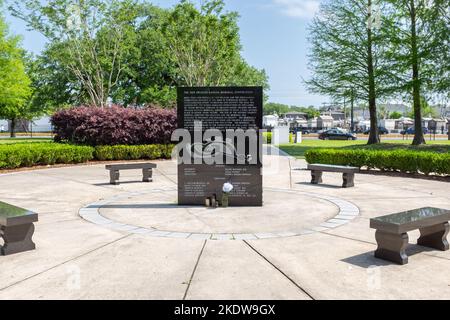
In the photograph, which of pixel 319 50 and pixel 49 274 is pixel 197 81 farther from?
pixel 49 274

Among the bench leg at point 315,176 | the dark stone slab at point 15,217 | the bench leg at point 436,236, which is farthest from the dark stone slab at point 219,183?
the bench leg at point 315,176

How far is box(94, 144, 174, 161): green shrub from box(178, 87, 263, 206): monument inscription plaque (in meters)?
11.6

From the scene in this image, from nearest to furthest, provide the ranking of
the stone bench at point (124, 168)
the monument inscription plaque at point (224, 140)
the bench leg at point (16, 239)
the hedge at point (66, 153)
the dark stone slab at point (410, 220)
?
1. the dark stone slab at point (410, 220)
2. the bench leg at point (16, 239)
3. the monument inscription plaque at point (224, 140)
4. the stone bench at point (124, 168)
5. the hedge at point (66, 153)

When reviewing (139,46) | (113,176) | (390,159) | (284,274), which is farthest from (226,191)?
(139,46)

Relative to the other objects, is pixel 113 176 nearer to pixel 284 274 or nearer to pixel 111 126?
pixel 111 126

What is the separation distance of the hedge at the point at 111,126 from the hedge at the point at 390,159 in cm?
857

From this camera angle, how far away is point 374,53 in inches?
1109

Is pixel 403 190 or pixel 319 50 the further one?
pixel 319 50

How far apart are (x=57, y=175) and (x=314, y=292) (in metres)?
12.3

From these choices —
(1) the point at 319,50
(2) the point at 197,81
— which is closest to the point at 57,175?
(2) the point at 197,81

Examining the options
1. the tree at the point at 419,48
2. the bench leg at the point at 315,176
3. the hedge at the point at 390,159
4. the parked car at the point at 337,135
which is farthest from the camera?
the parked car at the point at 337,135

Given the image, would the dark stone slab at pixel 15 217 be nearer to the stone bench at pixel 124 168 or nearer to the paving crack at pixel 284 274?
the paving crack at pixel 284 274

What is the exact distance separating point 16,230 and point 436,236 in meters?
6.19

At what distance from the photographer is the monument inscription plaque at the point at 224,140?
8.87 metres
